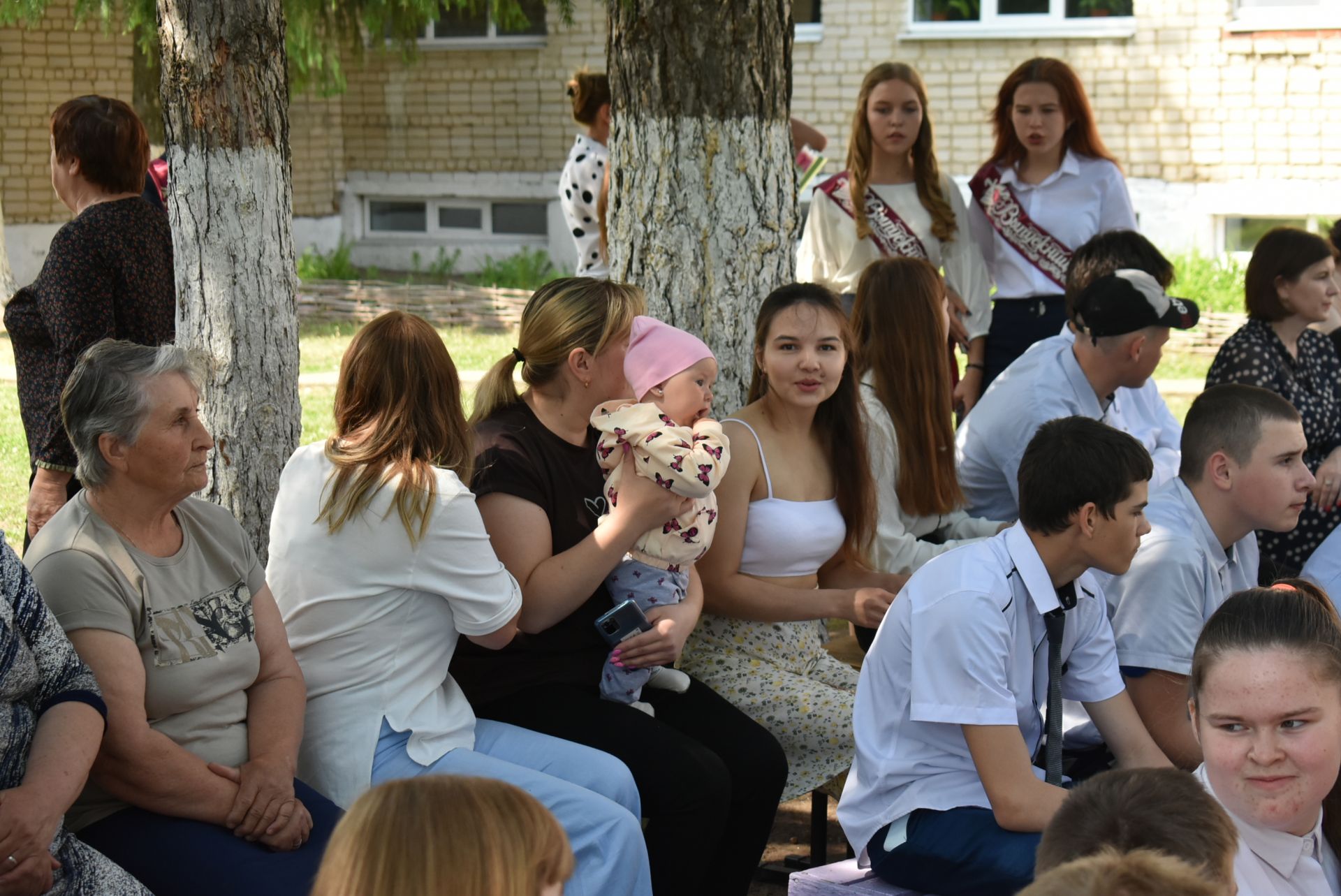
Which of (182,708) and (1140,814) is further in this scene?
(182,708)

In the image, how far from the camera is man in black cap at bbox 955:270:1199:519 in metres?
4.39

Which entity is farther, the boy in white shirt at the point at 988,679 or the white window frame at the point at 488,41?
the white window frame at the point at 488,41

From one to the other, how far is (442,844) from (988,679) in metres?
1.48

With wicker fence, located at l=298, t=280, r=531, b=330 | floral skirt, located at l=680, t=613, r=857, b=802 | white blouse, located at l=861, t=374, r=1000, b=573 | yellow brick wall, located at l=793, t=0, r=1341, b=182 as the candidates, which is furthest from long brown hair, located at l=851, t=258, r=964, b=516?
yellow brick wall, located at l=793, t=0, r=1341, b=182

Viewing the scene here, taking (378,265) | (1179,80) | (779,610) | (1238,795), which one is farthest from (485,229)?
(1238,795)

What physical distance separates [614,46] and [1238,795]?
3.13 metres

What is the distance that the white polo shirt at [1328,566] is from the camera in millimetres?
4031

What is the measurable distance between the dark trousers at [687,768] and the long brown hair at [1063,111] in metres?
3.45

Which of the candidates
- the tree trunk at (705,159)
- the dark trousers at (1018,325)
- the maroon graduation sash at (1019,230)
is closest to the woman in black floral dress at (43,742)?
the tree trunk at (705,159)

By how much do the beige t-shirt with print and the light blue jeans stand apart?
371 millimetres

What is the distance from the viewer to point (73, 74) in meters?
14.4

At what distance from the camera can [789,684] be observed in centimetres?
378

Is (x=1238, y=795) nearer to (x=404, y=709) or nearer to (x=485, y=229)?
(x=404, y=709)

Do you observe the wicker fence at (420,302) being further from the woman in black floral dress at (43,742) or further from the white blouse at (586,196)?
the woman in black floral dress at (43,742)
